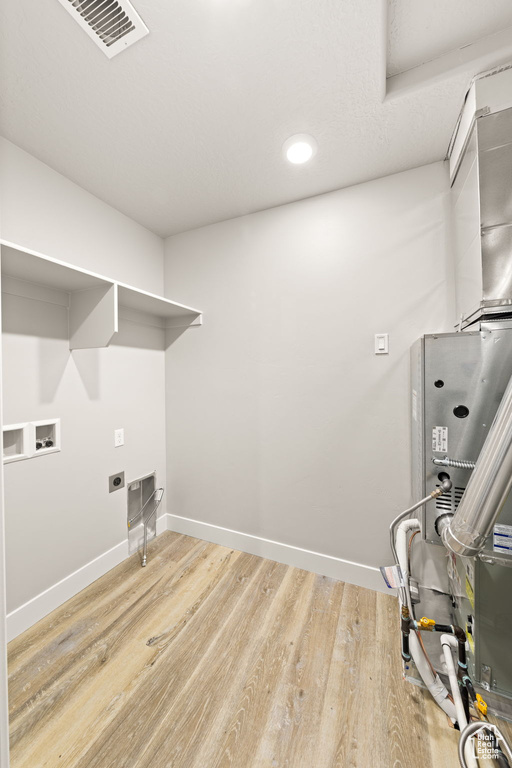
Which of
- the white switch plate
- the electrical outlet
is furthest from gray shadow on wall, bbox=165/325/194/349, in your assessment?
the electrical outlet

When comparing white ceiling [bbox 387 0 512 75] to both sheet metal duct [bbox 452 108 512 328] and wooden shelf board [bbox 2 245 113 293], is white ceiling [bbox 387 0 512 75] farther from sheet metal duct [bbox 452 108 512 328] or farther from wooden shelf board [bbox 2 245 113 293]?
wooden shelf board [bbox 2 245 113 293]

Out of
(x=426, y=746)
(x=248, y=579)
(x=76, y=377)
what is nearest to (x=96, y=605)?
(x=248, y=579)

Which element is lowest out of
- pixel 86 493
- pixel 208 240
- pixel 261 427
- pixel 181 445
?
pixel 86 493

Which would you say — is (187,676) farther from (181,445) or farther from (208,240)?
(208,240)

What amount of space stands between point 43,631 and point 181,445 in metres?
1.28

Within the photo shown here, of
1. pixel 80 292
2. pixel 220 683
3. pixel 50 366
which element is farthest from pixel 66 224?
pixel 220 683

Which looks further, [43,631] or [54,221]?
[54,221]

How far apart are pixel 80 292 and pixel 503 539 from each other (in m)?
2.26

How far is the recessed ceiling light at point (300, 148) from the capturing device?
1.51m

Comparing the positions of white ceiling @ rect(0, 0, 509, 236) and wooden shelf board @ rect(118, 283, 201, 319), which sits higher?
white ceiling @ rect(0, 0, 509, 236)

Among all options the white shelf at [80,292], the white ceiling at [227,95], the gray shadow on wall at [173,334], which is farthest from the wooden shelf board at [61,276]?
the white ceiling at [227,95]

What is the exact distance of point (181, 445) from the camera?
7.97ft

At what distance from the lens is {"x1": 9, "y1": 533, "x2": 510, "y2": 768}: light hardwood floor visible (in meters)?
1.03

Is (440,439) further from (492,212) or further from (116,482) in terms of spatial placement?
(116,482)
